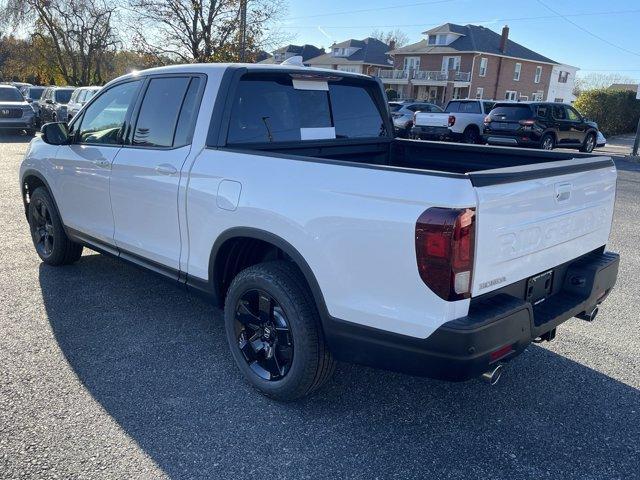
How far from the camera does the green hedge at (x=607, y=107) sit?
32.3 meters

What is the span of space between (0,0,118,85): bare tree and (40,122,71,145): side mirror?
3557cm

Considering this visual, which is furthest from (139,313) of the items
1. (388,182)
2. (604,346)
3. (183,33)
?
(183,33)

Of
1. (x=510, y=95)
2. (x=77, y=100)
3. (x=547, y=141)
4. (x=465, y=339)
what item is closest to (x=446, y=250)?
(x=465, y=339)

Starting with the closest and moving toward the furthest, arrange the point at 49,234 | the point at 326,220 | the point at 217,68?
1. the point at 326,220
2. the point at 217,68
3. the point at 49,234

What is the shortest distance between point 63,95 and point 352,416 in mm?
24168

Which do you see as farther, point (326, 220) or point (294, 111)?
point (294, 111)

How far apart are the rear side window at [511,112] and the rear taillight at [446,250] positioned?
54.4 ft

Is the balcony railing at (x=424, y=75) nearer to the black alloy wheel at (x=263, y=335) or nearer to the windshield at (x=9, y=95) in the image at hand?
the windshield at (x=9, y=95)

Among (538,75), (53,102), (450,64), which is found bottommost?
(53,102)

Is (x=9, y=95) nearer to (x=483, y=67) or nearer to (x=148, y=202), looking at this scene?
(x=148, y=202)

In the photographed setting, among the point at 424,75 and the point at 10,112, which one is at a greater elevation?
the point at 424,75

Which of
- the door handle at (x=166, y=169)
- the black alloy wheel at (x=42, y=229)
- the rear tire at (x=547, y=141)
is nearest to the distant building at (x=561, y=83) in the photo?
the rear tire at (x=547, y=141)

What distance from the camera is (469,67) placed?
50.5 metres

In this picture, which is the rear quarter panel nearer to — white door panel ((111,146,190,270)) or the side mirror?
white door panel ((111,146,190,270))
